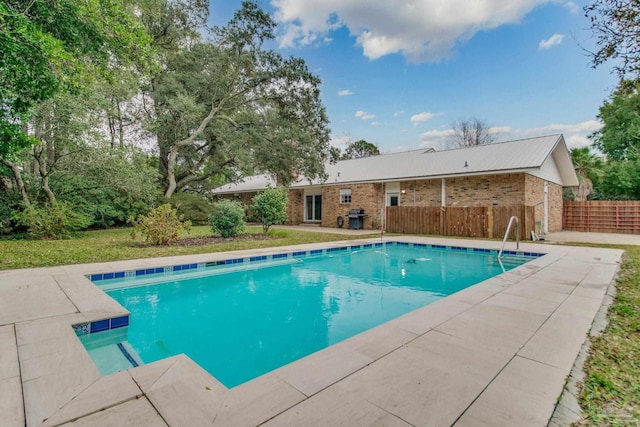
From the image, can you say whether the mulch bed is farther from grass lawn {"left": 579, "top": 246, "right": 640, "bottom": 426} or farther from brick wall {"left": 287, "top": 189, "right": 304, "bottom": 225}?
grass lawn {"left": 579, "top": 246, "right": 640, "bottom": 426}

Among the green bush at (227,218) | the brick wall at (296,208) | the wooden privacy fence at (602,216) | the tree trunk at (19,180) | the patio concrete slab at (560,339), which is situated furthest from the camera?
the brick wall at (296,208)

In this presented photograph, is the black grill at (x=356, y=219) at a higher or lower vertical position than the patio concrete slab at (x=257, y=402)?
higher

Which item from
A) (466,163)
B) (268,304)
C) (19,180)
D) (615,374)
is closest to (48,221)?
(19,180)

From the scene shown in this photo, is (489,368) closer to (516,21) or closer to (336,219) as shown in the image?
(516,21)

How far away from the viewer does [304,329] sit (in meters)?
3.90

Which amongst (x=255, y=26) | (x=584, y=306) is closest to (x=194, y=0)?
(x=255, y=26)

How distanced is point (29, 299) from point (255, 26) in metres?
14.6

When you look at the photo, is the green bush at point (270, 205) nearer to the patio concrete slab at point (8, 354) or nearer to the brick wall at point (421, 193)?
the brick wall at point (421, 193)

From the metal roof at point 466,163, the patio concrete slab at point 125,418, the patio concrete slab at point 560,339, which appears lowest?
the patio concrete slab at point 560,339

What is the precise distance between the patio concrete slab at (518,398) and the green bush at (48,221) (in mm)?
12556

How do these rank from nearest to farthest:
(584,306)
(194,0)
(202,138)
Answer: (584,306) → (194,0) → (202,138)

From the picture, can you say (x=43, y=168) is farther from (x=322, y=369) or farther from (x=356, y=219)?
(x=322, y=369)

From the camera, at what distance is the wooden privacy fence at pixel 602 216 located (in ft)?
51.0

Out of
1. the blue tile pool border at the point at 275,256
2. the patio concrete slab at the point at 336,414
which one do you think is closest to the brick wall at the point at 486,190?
the blue tile pool border at the point at 275,256
